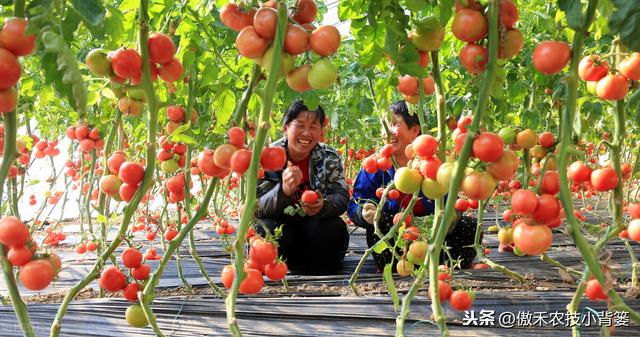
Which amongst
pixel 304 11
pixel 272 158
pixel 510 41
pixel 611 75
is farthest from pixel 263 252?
pixel 611 75

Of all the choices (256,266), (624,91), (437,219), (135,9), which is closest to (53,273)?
(256,266)

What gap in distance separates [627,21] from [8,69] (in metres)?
0.71

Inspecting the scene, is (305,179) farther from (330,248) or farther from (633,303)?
(633,303)

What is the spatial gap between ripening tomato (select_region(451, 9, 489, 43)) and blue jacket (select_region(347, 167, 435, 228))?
176 cm

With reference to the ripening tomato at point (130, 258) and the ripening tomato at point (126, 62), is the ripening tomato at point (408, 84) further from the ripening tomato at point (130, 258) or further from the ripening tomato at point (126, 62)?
the ripening tomato at point (130, 258)

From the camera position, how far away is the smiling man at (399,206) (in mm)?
2336

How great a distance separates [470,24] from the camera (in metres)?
0.67

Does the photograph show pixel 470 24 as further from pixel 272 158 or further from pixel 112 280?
pixel 112 280

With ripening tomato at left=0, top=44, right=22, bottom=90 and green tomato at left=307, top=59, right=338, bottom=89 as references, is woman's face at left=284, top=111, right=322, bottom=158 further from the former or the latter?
ripening tomato at left=0, top=44, right=22, bottom=90

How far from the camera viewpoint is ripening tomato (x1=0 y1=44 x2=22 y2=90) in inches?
22.2

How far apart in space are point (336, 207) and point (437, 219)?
177 centimetres

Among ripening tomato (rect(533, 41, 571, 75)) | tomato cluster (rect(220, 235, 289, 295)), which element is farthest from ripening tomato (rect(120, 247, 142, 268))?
ripening tomato (rect(533, 41, 571, 75))

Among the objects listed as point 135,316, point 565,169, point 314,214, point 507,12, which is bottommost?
point 314,214

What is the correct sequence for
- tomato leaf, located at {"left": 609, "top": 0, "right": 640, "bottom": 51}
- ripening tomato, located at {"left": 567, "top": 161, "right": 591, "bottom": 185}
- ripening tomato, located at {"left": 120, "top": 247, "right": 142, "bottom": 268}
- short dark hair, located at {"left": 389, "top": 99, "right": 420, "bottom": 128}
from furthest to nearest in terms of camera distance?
short dark hair, located at {"left": 389, "top": 99, "right": 420, "bottom": 128} → ripening tomato, located at {"left": 120, "top": 247, "right": 142, "bottom": 268} → ripening tomato, located at {"left": 567, "top": 161, "right": 591, "bottom": 185} → tomato leaf, located at {"left": 609, "top": 0, "right": 640, "bottom": 51}
